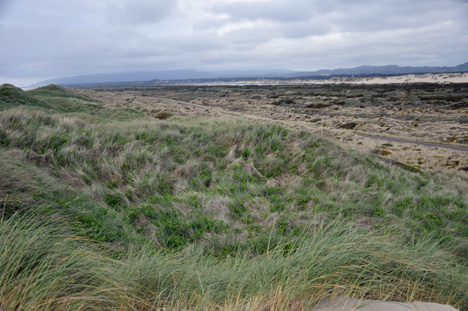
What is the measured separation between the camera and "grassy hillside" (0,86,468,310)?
7.63 feet

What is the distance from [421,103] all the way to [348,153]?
152 ft

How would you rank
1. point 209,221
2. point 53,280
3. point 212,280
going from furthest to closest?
point 209,221 < point 212,280 < point 53,280

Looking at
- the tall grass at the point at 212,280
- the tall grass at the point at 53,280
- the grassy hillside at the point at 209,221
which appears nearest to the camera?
the tall grass at the point at 53,280

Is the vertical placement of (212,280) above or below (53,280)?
below

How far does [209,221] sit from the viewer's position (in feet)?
16.1

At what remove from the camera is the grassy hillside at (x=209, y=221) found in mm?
2326

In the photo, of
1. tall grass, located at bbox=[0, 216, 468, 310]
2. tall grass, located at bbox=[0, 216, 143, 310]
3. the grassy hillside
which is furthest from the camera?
the grassy hillside

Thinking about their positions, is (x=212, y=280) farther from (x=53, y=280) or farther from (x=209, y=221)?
(x=209, y=221)

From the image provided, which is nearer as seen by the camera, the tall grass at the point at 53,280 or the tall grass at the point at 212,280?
the tall grass at the point at 53,280

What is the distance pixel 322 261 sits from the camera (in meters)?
2.63

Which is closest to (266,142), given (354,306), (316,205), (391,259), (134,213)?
(316,205)

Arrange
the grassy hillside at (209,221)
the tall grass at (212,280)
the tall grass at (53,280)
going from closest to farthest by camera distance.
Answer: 1. the tall grass at (53,280)
2. the tall grass at (212,280)
3. the grassy hillside at (209,221)

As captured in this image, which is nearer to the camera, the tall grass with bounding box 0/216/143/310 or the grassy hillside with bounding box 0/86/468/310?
the tall grass with bounding box 0/216/143/310

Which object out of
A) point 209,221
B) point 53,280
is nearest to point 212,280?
point 53,280
